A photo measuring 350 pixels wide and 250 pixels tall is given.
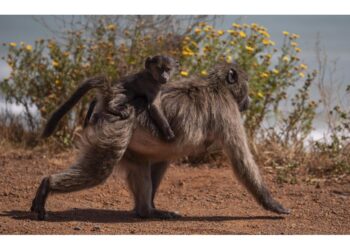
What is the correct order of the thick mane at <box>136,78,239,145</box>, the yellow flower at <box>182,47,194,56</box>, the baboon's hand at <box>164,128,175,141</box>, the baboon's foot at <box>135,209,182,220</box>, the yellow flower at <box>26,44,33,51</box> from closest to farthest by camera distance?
1. the baboon's hand at <box>164,128,175,141</box>
2. the thick mane at <box>136,78,239,145</box>
3. the baboon's foot at <box>135,209,182,220</box>
4. the yellow flower at <box>182,47,194,56</box>
5. the yellow flower at <box>26,44,33,51</box>

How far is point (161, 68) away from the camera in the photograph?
20.7 feet

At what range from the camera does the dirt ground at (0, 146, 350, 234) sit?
6.41 meters

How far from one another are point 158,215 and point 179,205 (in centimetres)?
88

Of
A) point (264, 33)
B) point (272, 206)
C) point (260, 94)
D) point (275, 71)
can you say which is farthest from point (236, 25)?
point (272, 206)

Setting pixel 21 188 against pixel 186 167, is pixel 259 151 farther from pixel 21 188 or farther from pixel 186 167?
pixel 21 188

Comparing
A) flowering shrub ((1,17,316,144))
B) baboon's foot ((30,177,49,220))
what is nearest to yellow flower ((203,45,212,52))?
flowering shrub ((1,17,316,144))

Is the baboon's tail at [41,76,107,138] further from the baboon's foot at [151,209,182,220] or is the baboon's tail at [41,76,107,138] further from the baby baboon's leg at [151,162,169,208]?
the baboon's foot at [151,209,182,220]

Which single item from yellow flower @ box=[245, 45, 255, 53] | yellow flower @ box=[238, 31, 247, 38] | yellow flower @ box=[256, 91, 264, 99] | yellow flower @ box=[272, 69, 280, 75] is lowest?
yellow flower @ box=[256, 91, 264, 99]

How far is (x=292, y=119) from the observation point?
9.63m

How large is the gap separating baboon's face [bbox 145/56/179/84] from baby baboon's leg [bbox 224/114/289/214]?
85 centimetres

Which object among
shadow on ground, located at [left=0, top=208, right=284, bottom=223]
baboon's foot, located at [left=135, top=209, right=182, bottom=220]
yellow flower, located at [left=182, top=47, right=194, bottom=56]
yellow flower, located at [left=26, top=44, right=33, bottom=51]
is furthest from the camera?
yellow flower, located at [left=26, top=44, right=33, bottom=51]

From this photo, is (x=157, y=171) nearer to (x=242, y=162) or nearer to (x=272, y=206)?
(x=242, y=162)

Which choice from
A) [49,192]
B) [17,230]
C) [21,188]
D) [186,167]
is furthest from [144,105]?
[186,167]

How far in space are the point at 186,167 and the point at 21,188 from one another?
238cm
